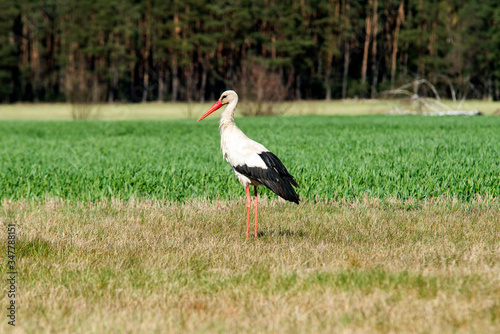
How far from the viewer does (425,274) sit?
480 centimetres

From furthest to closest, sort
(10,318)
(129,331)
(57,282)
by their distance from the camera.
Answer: (57,282) → (10,318) → (129,331)

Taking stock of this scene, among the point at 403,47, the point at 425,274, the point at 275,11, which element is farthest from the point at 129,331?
the point at 403,47

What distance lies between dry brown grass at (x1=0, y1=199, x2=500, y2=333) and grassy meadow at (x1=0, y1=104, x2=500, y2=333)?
0.02 m

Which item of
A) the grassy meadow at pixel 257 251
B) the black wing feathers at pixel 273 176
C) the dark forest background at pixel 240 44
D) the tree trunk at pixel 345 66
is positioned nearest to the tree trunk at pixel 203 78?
the dark forest background at pixel 240 44

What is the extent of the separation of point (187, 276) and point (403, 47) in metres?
76.4

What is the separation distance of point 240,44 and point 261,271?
233 ft

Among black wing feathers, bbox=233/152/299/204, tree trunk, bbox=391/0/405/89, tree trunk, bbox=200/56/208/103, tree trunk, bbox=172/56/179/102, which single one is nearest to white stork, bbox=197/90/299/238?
black wing feathers, bbox=233/152/299/204

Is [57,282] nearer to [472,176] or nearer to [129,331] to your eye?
[129,331]

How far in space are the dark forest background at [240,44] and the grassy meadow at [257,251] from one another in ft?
194

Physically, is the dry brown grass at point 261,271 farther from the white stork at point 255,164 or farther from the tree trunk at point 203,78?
the tree trunk at point 203,78

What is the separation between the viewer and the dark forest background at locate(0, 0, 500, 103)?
7031 centimetres

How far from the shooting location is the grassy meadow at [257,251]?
3.92 meters

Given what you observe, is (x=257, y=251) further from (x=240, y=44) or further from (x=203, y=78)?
(x=240, y=44)

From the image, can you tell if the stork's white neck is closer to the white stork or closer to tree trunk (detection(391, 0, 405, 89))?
the white stork
